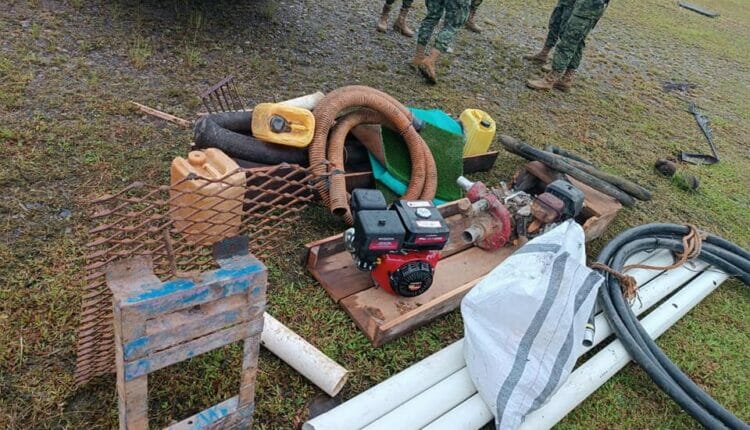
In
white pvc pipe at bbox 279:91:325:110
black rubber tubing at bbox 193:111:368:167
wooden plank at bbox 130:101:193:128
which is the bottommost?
wooden plank at bbox 130:101:193:128

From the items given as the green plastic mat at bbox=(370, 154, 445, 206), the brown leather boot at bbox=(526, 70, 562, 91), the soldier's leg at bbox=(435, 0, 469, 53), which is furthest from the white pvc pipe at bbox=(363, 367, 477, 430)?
the brown leather boot at bbox=(526, 70, 562, 91)

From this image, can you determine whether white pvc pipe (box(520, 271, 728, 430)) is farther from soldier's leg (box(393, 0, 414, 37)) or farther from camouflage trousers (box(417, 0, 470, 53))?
soldier's leg (box(393, 0, 414, 37))

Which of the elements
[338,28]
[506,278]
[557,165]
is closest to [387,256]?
[506,278]

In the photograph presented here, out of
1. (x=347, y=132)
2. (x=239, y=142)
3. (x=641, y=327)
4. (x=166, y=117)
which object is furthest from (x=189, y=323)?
(x=166, y=117)

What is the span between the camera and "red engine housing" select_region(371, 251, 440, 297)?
2.46 m

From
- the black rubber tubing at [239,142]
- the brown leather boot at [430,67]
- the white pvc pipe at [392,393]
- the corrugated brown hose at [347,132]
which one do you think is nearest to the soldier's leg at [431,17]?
the brown leather boot at [430,67]

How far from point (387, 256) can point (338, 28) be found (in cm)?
419

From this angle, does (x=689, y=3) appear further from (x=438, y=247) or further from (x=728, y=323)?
(x=438, y=247)

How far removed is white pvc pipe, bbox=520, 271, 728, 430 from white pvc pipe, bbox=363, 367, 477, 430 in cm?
30

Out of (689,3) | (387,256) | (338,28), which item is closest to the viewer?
(387,256)

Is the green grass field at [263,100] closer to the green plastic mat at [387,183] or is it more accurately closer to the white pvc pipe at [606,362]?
the white pvc pipe at [606,362]

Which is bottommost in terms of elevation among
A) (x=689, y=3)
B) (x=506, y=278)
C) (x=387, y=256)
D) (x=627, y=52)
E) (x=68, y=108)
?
(x=68, y=108)

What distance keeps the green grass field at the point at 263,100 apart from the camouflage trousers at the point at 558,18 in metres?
0.51

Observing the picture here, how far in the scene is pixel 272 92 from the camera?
13.9 ft
